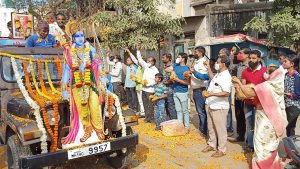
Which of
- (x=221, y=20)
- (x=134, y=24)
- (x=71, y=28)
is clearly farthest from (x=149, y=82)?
(x=221, y=20)

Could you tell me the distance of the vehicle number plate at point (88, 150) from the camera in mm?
4742

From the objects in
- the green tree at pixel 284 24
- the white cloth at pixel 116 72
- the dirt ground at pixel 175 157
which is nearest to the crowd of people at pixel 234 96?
the dirt ground at pixel 175 157

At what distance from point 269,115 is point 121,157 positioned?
2454 millimetres

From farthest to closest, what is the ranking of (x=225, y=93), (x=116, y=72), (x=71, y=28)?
(x=116, y=72) < (x=225, y=93) < (x=71, y=28)

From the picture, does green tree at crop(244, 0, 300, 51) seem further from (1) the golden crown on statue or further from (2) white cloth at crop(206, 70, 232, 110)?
(1) the golden crown on statue

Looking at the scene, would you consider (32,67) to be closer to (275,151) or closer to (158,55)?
(275,151)

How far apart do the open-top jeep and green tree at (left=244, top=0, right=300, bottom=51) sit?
3.72 m

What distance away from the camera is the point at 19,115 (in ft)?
16.6

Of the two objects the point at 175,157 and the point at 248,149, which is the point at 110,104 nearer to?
the point at 175,157

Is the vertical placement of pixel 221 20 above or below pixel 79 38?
above

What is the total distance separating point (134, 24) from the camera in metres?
10.5

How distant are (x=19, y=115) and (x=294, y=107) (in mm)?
4421

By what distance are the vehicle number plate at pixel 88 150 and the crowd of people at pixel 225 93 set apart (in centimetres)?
194

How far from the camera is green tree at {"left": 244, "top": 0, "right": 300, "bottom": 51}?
23.0ft
